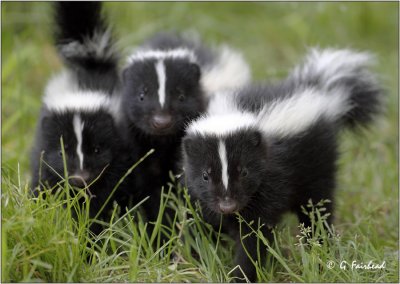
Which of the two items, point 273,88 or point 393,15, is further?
point 393,15

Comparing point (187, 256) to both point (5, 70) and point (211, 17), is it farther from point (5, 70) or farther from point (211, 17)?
point (211, 17)

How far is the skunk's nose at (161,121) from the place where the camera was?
17.6 feet

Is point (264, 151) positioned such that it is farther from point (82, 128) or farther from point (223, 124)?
point (82, 128)

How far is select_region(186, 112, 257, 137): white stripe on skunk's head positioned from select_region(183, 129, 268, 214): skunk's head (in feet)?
0.11

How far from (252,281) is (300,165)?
37.4 inches

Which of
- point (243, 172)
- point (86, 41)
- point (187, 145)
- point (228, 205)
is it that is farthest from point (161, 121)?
point (86, 41)

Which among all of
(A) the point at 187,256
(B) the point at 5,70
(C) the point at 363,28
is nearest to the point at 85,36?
(B) the point at 5,70

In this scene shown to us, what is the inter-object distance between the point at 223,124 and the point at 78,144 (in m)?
1.25

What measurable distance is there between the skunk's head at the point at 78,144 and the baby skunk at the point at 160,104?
33 centimetres

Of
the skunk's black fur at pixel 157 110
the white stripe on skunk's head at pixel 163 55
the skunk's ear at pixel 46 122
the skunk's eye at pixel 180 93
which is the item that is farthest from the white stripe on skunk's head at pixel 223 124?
the skunk's ear at pixel 46 122

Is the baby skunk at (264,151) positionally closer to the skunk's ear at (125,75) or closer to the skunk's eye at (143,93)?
the skunk's eye at (143,93)

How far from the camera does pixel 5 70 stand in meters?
7.34

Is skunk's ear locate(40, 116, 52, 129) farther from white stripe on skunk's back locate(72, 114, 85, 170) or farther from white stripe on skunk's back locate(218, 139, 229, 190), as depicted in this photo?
white stripe on skunk's back locate(218, 139, 229, 190)

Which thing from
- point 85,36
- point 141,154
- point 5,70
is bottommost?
point 141,154
